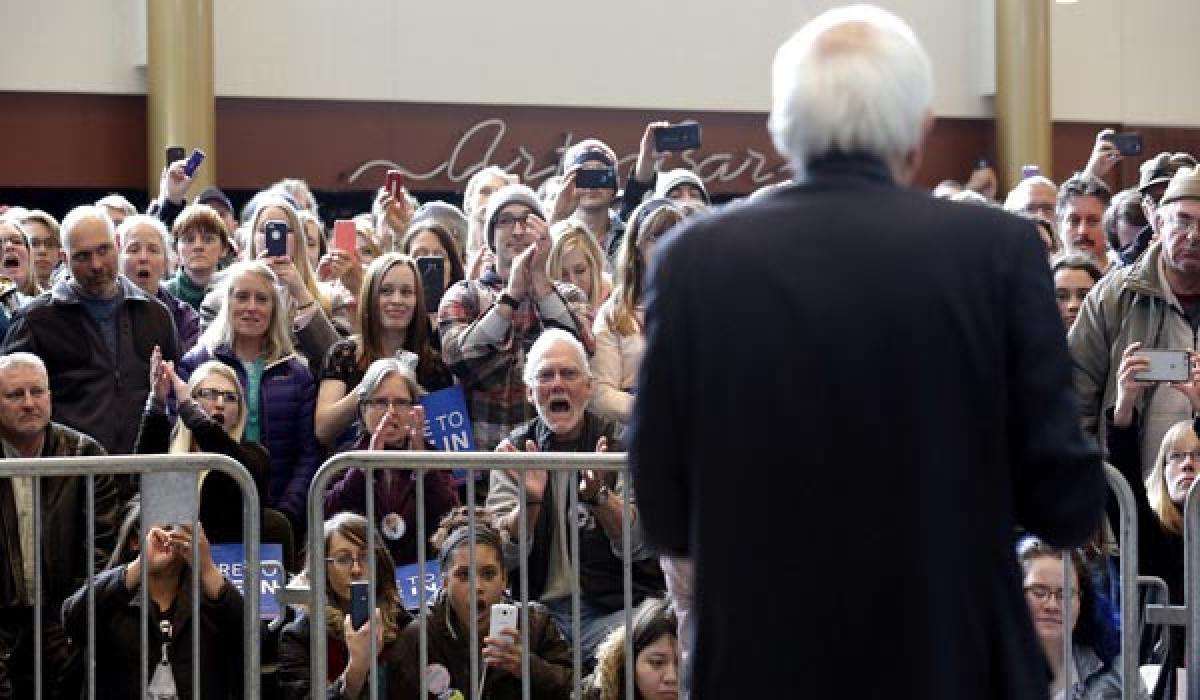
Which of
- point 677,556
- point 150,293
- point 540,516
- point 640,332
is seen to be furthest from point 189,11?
point 677,556

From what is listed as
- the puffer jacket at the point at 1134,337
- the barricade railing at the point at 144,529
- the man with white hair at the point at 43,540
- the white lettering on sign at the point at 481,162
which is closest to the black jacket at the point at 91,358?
the man with white hair at the point at 43,540

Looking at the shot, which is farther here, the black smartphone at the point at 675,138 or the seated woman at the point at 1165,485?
the black smartphone at the point at 675,138

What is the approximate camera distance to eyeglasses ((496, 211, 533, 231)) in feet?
26.1

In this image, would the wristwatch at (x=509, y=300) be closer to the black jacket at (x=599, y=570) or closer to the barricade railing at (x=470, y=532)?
the black jacket at (x=599, y=570)

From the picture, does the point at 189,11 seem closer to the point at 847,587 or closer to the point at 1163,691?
the point at 1163,691

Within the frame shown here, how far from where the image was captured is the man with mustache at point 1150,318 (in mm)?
6887

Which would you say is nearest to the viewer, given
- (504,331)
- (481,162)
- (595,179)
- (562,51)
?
(504,331)

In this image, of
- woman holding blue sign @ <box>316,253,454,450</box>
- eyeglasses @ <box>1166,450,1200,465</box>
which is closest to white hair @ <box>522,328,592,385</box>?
woman holding blue sign @ <box>316,253,454,450</box>

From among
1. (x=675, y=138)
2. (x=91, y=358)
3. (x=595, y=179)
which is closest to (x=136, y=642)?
(x=91, y=358)

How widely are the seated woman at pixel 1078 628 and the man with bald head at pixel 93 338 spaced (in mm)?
3411

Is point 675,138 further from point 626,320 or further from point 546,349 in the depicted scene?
point 546,349

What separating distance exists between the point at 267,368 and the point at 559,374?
124 cm

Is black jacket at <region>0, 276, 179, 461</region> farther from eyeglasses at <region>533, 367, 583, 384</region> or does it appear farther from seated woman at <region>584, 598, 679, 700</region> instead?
seated woman at <region>584, 598, 679, 700</region>

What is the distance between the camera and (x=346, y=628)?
18.8 feet
